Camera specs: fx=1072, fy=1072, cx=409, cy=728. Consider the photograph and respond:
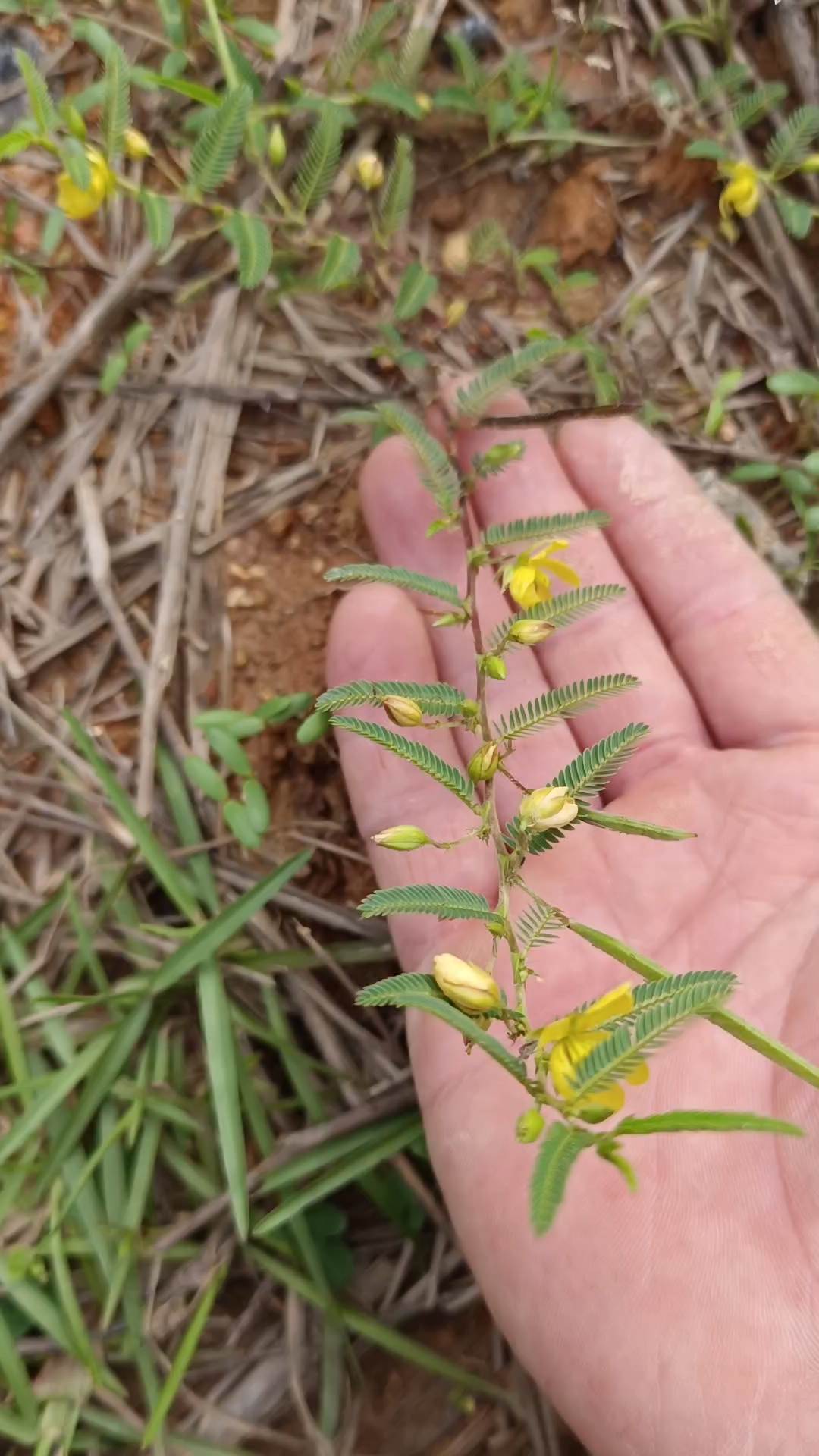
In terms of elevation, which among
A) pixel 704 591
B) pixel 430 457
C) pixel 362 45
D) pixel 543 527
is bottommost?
pixel 704 591

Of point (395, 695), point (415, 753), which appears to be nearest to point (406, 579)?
point (395, 695)

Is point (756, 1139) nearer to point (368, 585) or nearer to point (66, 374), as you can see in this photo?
point (368, 585)

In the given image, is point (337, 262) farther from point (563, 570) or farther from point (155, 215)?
point (563, 570)

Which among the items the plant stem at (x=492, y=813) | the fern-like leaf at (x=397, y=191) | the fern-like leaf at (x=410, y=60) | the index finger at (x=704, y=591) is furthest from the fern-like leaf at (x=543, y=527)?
the fern-like leaf at (x=410, y=60)

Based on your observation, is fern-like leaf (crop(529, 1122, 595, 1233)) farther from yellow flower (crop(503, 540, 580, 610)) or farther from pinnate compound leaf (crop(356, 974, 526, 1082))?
yellow flower (crop(503, 540, 580, 610))

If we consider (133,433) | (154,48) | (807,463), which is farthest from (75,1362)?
(154,48)
